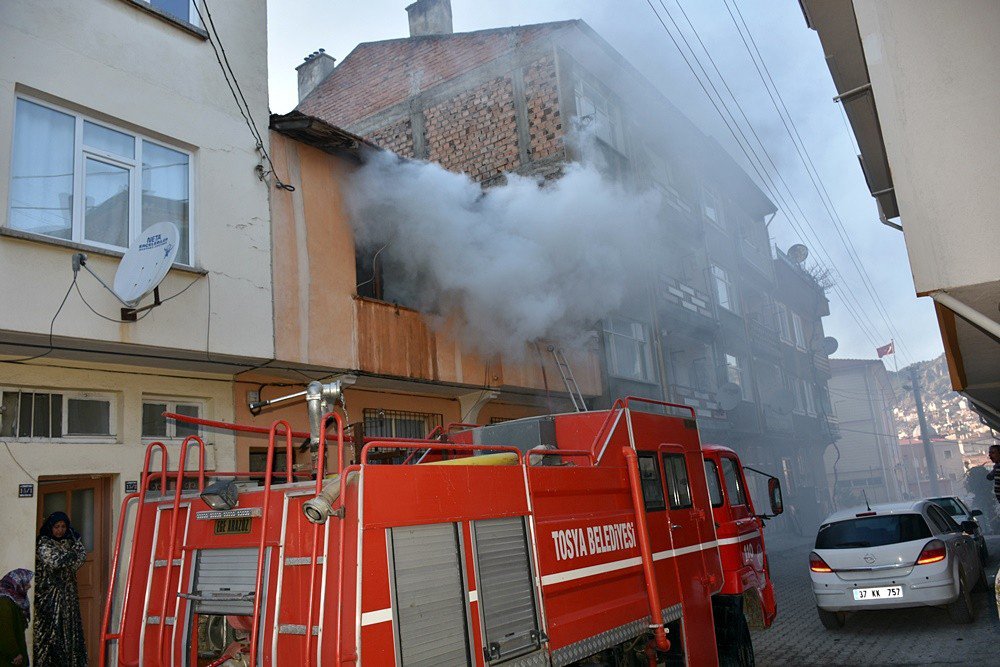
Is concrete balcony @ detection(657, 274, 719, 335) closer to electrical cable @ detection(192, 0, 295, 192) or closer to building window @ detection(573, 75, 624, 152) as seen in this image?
building window @ detection(573, 75, 624, 152)

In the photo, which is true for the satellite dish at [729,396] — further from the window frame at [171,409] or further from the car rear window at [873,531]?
the window frame at [171,409]

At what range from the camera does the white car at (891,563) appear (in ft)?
28.0

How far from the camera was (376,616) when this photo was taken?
3.56m

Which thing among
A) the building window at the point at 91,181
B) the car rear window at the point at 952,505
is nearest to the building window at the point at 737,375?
the car rear window at the point at 952,505

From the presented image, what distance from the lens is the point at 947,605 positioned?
902 centimetres

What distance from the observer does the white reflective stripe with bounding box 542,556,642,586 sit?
15.3ft

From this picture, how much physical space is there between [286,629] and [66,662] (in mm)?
4112

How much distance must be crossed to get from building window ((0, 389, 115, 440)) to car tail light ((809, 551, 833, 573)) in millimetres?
8053

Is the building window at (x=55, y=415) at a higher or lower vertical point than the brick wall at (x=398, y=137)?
lower

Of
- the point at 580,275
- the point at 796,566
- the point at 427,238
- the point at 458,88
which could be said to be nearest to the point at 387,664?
the point at 427,238

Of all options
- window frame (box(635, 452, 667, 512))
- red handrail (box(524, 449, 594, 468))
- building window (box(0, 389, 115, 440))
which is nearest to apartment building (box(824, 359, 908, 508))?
window frame (box(635, 452, 667, 512))

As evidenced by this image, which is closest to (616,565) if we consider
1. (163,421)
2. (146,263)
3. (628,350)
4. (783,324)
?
(146,263)

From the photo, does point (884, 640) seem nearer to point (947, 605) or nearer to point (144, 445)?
point (947, 605)

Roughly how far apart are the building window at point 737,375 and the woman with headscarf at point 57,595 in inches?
771
